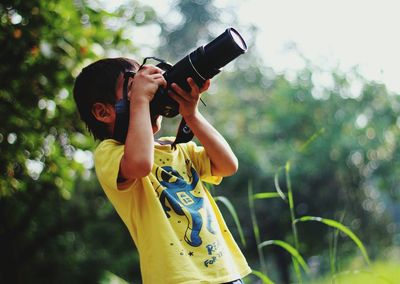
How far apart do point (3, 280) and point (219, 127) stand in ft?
29.3

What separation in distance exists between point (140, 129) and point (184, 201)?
223 millimetres

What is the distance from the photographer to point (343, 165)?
1364 cm

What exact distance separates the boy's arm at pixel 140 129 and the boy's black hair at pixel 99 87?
0.44 feet

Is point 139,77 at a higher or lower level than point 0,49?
higher

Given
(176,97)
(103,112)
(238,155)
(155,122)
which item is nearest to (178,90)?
(176,97)

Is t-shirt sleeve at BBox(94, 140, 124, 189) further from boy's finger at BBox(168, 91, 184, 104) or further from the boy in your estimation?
boy's finger at BBox(168, 91, 184, 104)

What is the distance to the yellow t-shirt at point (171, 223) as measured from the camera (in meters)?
1.38

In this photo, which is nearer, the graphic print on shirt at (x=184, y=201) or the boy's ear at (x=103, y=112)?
the graphic print on shirt at (x=184, y=201)

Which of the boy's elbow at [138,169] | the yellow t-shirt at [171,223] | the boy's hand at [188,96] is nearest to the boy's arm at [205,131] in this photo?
the boy's hand at [188,96]

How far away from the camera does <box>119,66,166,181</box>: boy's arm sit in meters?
1.35

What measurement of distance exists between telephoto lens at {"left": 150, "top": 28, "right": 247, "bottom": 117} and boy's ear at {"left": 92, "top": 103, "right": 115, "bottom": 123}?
13 cm

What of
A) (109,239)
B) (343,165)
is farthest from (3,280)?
(343,165)

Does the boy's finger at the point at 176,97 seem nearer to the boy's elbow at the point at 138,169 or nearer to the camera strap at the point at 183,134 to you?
the camera strap at the point at 183,134

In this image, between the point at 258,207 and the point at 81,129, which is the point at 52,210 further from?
the point at 258,207
